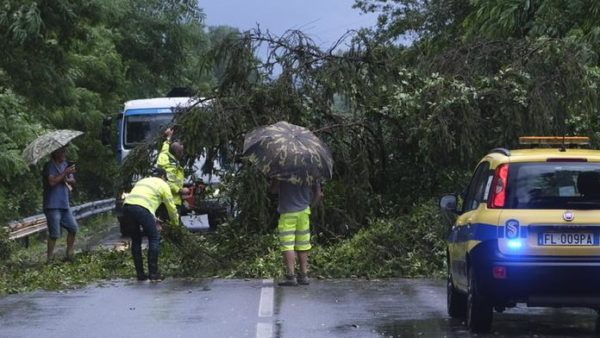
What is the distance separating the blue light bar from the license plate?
0.16m

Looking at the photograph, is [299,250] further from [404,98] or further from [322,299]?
[404,98]

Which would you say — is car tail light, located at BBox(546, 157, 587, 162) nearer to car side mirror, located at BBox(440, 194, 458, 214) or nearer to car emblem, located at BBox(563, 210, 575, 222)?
car emblem, located at BBox(563, 210, 575, 222)

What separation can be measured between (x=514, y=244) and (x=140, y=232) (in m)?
6.43

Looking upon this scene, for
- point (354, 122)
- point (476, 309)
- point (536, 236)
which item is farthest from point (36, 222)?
point (536, 236)

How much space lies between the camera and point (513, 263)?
9305mm

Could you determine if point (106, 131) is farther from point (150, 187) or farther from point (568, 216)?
point (568, 216)

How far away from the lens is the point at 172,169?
55.0 feet

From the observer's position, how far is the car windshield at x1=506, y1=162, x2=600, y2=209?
9.45 meters

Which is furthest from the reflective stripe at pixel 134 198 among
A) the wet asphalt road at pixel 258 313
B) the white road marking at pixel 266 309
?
the white road marking at pixel 266 309

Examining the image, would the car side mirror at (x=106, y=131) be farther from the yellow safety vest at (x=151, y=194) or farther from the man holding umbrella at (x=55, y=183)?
the yellow safety vest at (x=151, y=194)

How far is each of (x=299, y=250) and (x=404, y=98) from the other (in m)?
4.29

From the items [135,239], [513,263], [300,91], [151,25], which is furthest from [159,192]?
[151,25]

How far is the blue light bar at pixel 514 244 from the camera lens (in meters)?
9.33

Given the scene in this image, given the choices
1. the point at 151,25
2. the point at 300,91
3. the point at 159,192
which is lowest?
the point at 159,192
